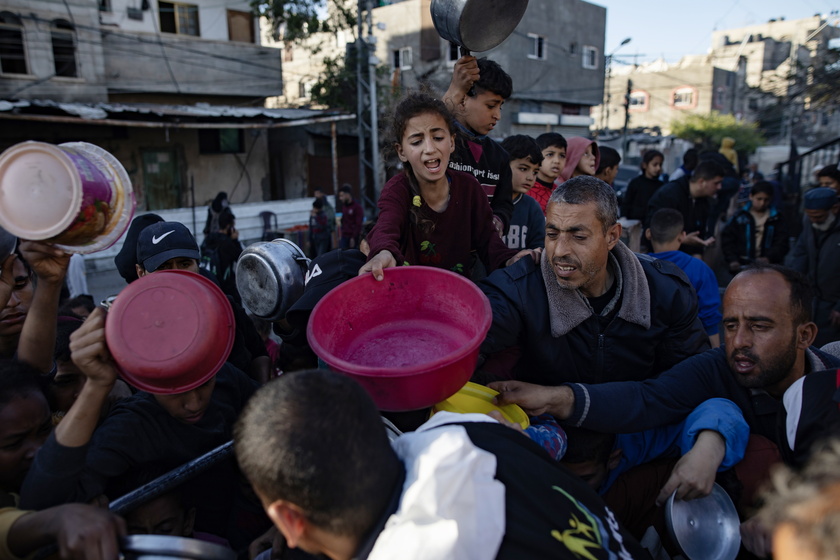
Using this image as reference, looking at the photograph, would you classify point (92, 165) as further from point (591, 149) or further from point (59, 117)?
point (59, 117)

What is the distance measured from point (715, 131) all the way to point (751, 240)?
3313 cm

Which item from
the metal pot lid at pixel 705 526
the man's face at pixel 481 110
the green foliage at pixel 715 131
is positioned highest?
the green foliage at pixel 715 131

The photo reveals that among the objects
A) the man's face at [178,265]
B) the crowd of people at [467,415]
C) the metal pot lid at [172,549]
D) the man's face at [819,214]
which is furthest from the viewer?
the man's face at [819,214]

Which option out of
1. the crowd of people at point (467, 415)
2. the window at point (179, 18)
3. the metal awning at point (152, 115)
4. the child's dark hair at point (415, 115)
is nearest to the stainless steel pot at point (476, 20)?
the crowd of people at point (467, 415)

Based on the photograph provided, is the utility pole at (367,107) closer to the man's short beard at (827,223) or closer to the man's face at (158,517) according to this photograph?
the man's short beard at (827,223)

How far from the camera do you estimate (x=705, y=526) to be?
190 centimetres

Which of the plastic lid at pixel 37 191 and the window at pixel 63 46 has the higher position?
the window at pixel 63 46

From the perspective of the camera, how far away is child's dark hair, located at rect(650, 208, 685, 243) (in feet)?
14.6

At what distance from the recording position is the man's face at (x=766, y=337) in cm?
219

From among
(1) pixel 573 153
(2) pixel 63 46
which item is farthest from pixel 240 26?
(1) pixel 573 153

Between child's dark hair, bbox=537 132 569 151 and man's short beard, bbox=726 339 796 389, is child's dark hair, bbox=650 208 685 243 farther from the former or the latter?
man's short beard, bbox=726 339 796 389

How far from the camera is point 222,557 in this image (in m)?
1.38

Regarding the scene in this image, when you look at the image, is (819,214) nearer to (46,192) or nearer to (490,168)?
(490,168)

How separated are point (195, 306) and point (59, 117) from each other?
1338 centimetres
